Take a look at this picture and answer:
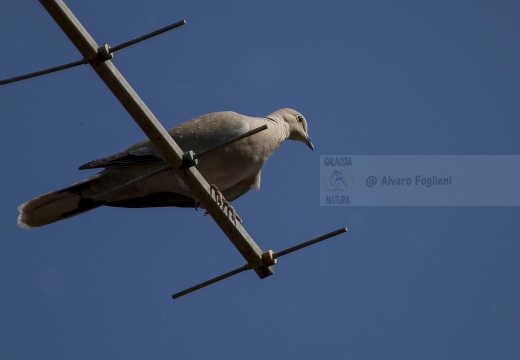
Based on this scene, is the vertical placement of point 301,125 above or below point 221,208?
above

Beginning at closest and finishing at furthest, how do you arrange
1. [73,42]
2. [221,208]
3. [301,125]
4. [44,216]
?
[73,42], [221,208], [44,216], [301,125]

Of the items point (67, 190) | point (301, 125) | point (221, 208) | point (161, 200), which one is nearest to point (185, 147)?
point (161, 200)

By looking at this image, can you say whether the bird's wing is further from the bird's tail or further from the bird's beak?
the bird's beak

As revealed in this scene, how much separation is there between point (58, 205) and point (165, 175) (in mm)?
911

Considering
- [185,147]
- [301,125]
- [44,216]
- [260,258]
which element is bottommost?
[260,258]

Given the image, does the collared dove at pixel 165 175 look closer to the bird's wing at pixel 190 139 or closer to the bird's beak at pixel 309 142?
the bird's wing at pixel 190 139

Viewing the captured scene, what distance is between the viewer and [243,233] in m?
4.84

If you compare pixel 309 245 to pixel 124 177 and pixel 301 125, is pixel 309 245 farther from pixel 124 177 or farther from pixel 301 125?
pixel 301 125

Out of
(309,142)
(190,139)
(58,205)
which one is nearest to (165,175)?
(190,139)

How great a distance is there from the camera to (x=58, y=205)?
275 inches

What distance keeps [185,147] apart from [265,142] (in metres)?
0.65

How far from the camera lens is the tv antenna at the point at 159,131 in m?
4.42

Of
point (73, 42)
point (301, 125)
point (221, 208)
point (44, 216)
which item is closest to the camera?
point (73, 42)

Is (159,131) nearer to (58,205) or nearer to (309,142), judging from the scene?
(58,205)
